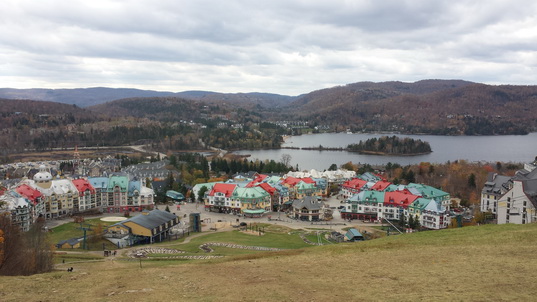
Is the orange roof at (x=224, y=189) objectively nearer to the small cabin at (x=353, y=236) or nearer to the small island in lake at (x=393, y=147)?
the small cabin at (x=353, y=236)

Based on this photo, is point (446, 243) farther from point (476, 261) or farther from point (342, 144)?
point (342, 144)

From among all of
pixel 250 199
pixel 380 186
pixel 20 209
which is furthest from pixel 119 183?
pixel 380 186

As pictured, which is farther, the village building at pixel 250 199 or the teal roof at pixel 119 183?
the teal roof at pixel 119 183

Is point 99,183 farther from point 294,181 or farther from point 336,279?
point 336,279

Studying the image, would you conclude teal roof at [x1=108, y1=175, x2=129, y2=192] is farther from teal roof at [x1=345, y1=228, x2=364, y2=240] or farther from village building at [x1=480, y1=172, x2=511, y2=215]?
village building at [x1=480, y1=172, x2=511, y2=215]

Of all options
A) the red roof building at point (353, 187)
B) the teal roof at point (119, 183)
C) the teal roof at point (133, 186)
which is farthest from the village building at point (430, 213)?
the teal roof at point (119, 183)

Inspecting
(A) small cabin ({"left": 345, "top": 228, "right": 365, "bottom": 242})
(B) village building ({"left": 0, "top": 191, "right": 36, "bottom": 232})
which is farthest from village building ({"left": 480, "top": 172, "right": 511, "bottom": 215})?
(B) village building ({"left": 0, "top": 191, "right": 36, "bottom": 232})

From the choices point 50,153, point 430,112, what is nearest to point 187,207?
point 50,153
